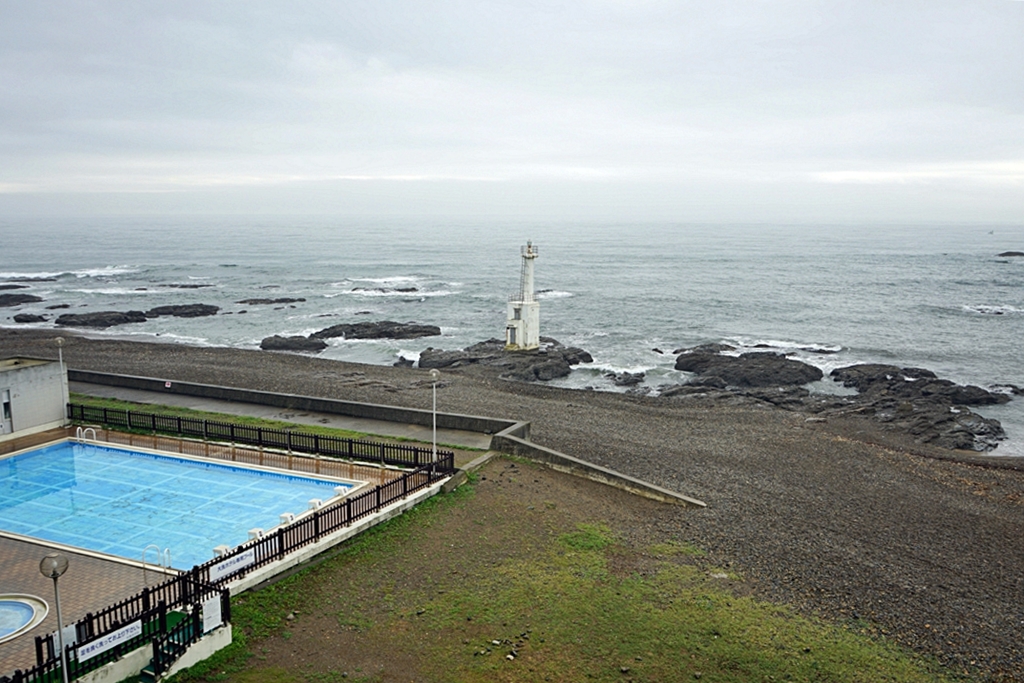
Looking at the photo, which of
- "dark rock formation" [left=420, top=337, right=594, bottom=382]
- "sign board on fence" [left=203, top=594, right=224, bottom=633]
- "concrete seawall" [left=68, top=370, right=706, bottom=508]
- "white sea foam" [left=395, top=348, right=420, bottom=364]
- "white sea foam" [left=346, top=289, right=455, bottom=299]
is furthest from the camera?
"white sea foam" [left=346, top=289, right=455, bottom=299]

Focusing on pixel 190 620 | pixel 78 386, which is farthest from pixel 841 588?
pixel 78 386

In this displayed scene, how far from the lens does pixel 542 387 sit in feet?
125

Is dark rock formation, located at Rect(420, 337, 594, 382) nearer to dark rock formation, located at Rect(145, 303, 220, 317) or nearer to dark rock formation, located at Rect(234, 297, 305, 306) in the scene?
dark rock formation, located at Rect(145, 303, 220, 317)

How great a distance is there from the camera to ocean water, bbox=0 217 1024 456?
51125 millimetres

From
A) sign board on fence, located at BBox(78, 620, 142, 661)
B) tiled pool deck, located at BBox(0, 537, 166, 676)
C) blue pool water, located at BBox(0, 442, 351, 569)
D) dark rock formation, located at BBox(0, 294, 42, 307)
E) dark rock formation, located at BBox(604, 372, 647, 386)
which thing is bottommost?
dark rock formation, located at BBox(604, 372, 647, 386)

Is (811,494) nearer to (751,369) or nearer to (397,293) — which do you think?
(751,369)

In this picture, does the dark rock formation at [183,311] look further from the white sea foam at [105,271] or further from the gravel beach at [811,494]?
the white sea foam at [105,271]

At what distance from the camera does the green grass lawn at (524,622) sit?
38.0 feet

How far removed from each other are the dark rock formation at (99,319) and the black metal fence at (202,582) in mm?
49798

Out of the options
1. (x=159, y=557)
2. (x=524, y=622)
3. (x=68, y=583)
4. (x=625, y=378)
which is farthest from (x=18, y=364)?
(x=625, y=378)

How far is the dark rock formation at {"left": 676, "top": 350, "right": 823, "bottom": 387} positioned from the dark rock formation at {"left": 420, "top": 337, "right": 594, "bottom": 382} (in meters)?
6.40

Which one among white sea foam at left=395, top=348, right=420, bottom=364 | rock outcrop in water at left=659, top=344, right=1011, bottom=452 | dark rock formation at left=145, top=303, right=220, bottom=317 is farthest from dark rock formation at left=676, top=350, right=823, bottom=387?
dark rock formation at left=145, top=303, right=220, bottom=317

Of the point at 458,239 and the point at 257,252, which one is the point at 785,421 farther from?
the point at 458,239

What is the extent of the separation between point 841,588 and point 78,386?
28.4 metres
